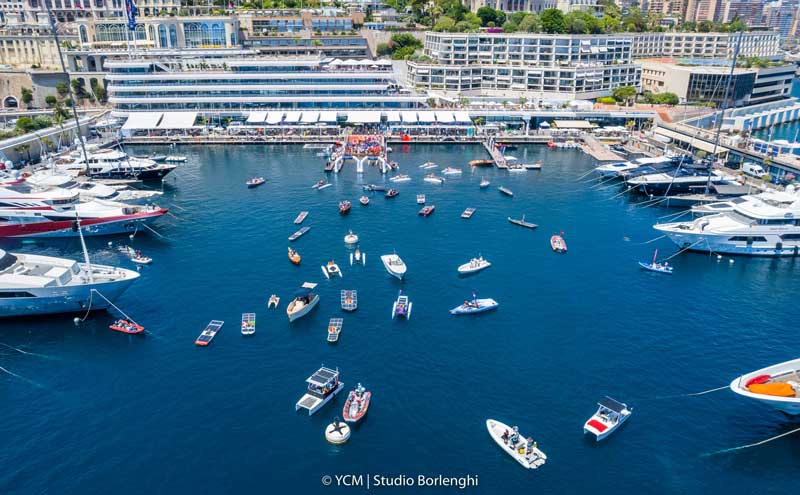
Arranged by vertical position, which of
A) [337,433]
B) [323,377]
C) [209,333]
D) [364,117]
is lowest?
[337,433]

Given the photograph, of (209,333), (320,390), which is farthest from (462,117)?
(320,390)

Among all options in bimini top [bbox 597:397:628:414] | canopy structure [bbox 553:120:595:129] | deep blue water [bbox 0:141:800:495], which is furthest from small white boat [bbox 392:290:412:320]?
canopy structure [bbox 553:120:595:129]

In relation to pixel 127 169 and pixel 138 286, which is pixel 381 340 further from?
pixel 127 169

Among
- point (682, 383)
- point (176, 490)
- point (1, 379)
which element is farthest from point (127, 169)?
point (682, 383)

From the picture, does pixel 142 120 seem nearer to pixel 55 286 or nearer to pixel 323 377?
pixel 55 286

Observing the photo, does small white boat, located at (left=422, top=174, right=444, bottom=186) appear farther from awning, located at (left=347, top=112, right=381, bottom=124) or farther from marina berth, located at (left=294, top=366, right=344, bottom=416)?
marina berth, located at (left=294, top=366, right=344, bottom=416)

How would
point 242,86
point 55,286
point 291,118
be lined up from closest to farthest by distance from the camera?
point 55,286, point 291,118, point 242,86
